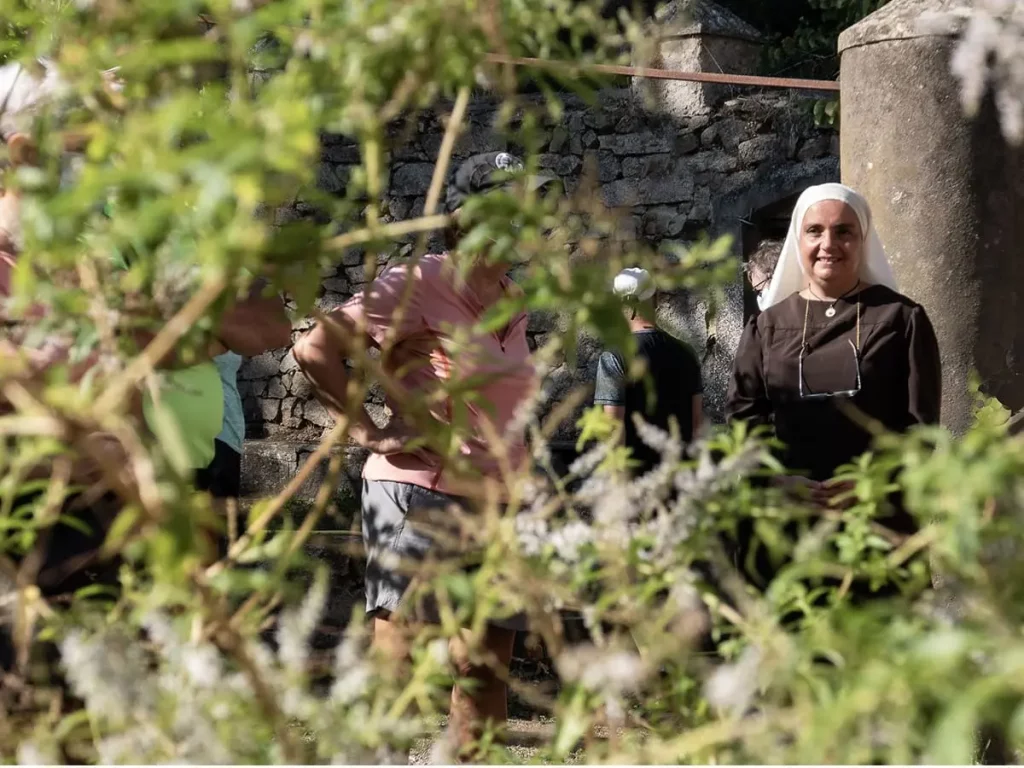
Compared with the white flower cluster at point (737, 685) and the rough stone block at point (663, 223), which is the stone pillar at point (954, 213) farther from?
the rough stone block at point (663, 223)

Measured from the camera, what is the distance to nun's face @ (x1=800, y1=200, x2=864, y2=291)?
11.1 ft

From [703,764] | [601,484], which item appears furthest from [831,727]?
[601,484]

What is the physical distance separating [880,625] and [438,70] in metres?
0.69

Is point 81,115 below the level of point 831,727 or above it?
above

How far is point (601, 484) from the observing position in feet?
5.53

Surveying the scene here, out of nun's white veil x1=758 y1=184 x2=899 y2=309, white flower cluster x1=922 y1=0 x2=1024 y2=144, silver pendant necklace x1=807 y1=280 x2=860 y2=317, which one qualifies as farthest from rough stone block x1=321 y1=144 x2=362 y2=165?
white flower cluster x1=922 y1=0 x2=1024 y2=144

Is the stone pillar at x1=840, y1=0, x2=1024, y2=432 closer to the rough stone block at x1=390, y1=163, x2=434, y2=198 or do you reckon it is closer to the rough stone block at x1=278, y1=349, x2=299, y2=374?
the rough stone block at x1=390, y1=163, x2=434, y2=198

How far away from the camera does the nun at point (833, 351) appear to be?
10.6 feet

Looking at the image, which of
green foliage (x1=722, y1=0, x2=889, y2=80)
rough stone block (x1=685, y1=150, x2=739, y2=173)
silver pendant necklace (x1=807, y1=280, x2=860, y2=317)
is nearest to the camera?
silver pendant necklace (x1=807, y1=280, x2=860, y2=317)

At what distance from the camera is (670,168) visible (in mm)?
7961

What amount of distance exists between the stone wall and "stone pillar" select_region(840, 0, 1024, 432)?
11.0ft

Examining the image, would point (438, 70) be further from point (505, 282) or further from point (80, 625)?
point (505, 282)

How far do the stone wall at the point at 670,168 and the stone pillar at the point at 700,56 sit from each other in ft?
0.26

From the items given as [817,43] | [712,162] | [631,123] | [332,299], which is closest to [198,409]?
[712,162]
